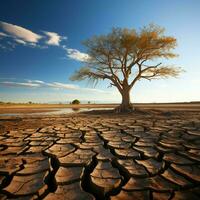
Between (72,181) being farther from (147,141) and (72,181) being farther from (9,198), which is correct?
(147,141)

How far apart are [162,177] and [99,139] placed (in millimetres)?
2000

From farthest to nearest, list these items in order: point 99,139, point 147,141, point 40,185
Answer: point 99,139, point 147,141, point 40,185

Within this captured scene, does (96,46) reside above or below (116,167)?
above

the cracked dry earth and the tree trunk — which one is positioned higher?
the tree trunk

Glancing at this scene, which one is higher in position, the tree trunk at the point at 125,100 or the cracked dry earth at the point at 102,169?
the tree trunk at the point at 125,100

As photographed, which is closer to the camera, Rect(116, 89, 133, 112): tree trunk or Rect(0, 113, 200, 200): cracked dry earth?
Rect(0, 113, 200, 200): cracked dry earth

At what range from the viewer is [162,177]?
6.84 feet

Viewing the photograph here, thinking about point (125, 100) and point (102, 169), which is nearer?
point (102, 169)

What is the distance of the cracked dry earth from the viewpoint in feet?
5.86

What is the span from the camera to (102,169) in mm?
2336

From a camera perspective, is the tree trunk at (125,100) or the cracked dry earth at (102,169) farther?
the tree trunk at (125,100)

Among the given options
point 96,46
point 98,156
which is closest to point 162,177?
point 98,156

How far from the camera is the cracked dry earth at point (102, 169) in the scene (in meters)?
1.79

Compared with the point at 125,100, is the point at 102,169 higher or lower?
lower
